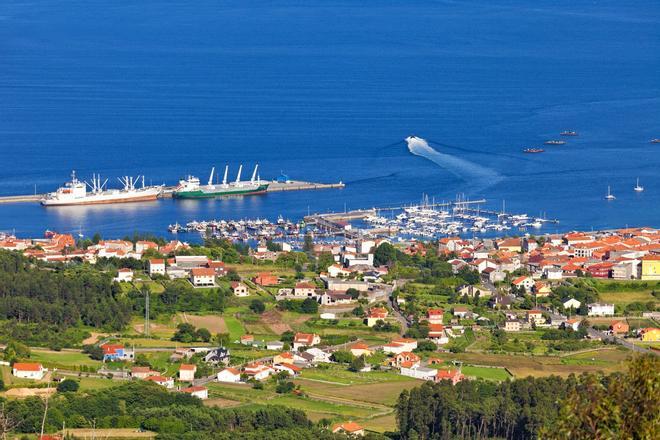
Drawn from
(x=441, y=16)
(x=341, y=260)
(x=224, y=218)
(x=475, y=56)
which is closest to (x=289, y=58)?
(x=475, y=56)

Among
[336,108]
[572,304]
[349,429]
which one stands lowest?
[349,429]

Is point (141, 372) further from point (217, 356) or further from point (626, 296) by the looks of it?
point (626, 296)

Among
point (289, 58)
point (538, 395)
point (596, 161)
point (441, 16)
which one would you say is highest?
point (441, 16)

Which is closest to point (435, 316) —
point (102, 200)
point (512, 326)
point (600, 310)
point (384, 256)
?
point (512, 326)

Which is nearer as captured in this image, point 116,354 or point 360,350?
point 116,354

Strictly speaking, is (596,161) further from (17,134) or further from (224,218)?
(17,134)

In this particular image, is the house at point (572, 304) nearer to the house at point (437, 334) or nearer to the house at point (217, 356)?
the house at point (437, 334)

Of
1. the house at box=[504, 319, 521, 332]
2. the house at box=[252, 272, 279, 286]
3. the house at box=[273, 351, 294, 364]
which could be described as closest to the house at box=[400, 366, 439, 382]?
the house at box=[273, 351, 294, 364]
